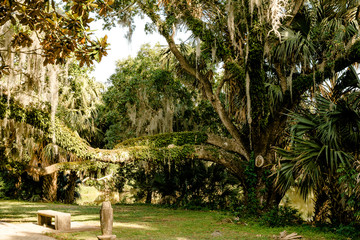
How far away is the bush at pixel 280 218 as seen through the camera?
9.72m

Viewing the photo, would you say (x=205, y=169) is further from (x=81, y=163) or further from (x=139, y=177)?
(x=81, y=163)

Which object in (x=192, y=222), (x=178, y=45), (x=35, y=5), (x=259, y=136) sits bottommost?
(x=192, y=222)

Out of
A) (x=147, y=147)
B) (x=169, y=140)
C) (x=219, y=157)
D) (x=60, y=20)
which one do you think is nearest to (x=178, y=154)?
(x=169, y=140)

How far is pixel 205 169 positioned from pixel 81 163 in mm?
6039

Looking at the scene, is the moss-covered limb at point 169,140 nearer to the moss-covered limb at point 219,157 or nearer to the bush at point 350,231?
the moss-covered limb at point 219,157

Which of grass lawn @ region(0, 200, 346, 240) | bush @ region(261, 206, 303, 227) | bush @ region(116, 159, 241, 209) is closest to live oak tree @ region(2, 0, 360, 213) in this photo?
bush @ region(261, 206, 303, 227)

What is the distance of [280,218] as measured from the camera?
32.4ft

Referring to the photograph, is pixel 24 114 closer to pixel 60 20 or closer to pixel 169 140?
pixel 169 140

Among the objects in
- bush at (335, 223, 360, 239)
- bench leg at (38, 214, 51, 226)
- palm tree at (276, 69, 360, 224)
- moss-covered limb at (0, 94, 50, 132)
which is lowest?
bush at (335, 223, 360, 239)

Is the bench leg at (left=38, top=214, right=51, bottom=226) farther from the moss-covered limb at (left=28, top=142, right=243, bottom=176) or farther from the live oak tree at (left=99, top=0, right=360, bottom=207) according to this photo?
the live oak tree at (left=99, top=0, right=360, bottom=207)

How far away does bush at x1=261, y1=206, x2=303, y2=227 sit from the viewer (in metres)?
9.72

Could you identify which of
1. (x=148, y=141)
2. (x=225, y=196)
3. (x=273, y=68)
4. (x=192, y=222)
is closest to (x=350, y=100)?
(x=273, y=68)

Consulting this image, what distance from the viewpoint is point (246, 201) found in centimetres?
1178

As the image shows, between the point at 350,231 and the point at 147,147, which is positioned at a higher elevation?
the point at 147,147
